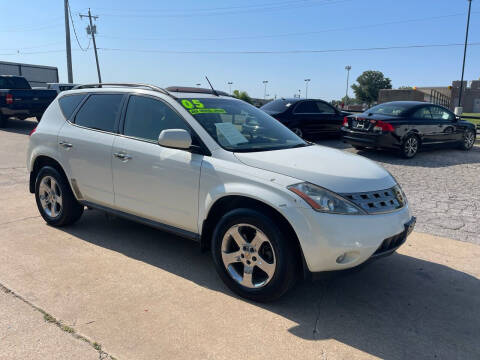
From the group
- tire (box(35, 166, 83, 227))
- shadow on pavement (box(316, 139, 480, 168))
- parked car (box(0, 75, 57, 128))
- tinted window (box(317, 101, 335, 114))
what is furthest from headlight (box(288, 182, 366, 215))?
parked car (box(0, 75, 57, 128))

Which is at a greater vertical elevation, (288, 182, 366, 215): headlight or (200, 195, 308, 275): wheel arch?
(288, 182, 366, 215): headlight

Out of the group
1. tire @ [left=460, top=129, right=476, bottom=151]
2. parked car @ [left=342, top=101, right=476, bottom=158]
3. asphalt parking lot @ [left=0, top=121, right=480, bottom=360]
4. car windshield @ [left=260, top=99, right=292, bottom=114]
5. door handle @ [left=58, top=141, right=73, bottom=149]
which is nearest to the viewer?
asphalt parking lot @ [left=0, top=121, right=480, bottom=360]

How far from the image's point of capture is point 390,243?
3.21 meters

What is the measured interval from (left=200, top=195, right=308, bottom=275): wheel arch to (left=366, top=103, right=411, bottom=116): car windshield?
8397mm

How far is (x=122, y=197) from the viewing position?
415 centimetres

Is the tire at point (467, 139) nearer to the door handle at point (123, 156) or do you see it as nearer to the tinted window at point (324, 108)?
the tinted window at point (324, 108)

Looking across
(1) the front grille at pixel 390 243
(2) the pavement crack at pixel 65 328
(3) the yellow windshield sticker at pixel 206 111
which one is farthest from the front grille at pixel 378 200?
(2) the pavement crack at pixel 65 328

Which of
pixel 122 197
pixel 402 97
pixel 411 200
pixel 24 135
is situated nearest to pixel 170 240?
pixel 122 197

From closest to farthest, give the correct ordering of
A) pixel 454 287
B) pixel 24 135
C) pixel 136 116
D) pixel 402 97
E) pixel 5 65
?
pixel 454 287
pixel 136 116
pixel 24 135
pixel 5 65
pixel 402 97

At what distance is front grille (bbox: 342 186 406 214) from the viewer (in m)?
3.06

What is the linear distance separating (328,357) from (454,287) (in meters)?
1.81

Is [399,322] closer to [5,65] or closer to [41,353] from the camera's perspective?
[41,353]

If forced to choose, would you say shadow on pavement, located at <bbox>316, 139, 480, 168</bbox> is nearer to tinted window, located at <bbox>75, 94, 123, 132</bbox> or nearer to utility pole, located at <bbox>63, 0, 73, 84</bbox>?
tinted window, located at <bbox>75, 94, 123, 132</bbox>

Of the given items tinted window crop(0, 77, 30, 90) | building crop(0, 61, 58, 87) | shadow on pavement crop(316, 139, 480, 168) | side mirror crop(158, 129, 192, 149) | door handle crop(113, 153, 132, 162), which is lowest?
shadow on pavement crop(316, 139, 480, 168)
